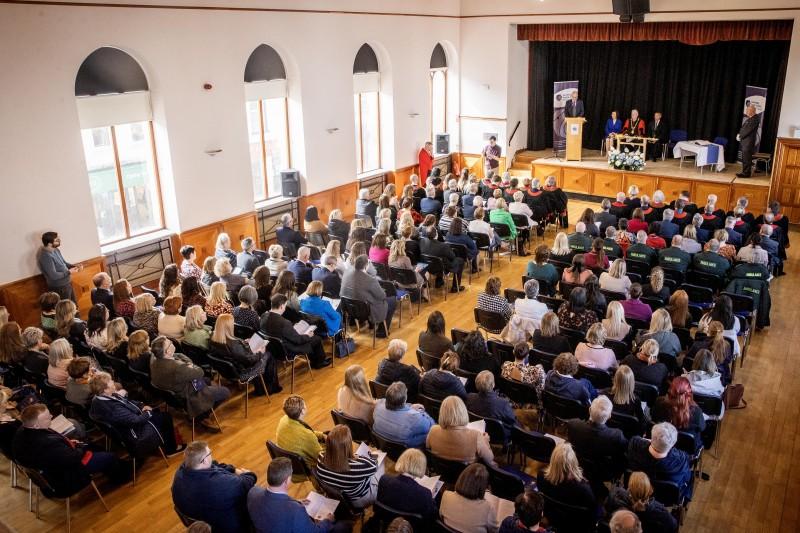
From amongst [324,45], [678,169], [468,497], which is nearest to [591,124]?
[678,169]

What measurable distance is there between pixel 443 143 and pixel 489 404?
39.9 ft

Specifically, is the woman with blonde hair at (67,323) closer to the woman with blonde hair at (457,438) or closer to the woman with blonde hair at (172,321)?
the woman with blonde hair at (172,321)

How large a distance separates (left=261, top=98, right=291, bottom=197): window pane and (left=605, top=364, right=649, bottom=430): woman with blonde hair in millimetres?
8988

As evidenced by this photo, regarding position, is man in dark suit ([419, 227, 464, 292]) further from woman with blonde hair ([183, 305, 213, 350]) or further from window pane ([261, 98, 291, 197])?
window pane ([261, 98, 291, 197])

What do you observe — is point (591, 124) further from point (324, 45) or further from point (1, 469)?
point (1, 469)

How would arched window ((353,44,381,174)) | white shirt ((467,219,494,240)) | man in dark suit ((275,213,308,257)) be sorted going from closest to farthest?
man in dark suit ((275,213,308,257))
white shirt ((467,219,494,240))
arched window ((353,44,381,174))

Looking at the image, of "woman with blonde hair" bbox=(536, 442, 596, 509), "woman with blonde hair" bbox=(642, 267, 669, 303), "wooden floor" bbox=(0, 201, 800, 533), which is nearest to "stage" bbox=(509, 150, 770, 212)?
"wooden floor" bbox=(0, 201, 800, 533)

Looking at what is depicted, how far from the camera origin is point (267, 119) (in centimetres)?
1259

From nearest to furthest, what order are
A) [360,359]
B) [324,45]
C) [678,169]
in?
[360,359] → [324,45] → [678,169]

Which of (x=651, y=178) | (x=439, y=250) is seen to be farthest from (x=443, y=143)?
(x=439, y=250)

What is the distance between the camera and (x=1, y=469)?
641 centimetres

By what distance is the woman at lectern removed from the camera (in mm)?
16734

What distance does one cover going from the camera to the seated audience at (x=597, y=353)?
6281mm

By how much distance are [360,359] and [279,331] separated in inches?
56.8
